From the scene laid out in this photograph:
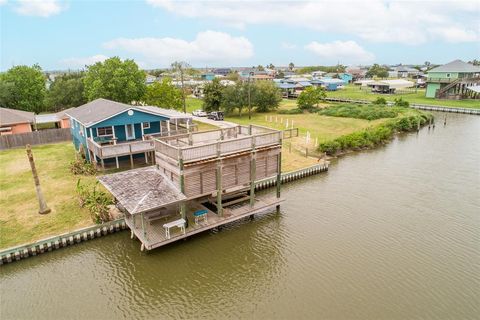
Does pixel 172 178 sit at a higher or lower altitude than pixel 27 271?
higher

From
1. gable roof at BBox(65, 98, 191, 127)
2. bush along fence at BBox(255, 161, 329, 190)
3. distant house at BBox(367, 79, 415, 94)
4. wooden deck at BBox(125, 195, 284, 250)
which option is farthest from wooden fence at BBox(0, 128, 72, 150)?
distant house at BBox(367, 79, 415, 94)

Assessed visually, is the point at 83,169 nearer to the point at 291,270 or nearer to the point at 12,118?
the point at 12,118

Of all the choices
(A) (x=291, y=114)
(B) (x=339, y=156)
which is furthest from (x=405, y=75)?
(B) (x=339, y=156)

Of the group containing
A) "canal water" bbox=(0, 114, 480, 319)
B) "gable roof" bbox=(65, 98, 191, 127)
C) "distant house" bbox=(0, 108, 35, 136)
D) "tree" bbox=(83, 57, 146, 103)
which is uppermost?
"tree" bbox=(83, 57, 146, 103)

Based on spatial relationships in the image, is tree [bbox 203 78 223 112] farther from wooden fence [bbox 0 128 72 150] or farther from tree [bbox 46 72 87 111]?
wooden fence [bbox 0 128 72 150]

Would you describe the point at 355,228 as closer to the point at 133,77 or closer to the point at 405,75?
the point at 133,77

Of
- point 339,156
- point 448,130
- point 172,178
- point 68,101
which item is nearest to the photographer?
point 172,178
